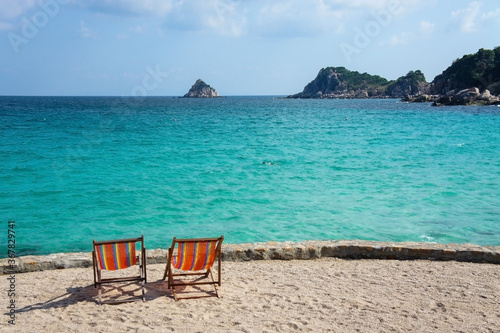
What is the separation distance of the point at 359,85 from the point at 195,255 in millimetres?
182487

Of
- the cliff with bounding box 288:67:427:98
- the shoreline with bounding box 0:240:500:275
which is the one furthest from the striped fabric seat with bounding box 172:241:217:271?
the cliff with bounding box 288:67:427:98

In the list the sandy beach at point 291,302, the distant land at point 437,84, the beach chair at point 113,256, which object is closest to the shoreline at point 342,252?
the sandy beach at point 291,302

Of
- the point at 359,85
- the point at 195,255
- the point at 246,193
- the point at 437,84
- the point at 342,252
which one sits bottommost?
the point at 246,193

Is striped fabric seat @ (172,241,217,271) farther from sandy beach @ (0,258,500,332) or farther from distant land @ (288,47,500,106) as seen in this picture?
distant land @ (288,47,500,106)

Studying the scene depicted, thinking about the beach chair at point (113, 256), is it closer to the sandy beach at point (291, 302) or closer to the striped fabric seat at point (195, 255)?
the sandy beach at point (291, 302)

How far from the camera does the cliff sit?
495ft

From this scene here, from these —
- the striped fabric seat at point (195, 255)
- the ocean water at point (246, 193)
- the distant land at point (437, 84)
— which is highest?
the distant land at point (437, 84)

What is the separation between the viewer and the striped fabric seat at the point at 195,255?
571cm

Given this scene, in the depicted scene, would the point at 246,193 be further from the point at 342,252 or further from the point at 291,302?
the point at 291,302

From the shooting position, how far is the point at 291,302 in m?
5.64

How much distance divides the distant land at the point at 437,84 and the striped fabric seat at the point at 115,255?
78.6 m

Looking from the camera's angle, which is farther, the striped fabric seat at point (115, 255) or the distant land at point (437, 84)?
the distant land at point (437, 84)

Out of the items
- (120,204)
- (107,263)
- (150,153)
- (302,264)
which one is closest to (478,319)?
(302,264)

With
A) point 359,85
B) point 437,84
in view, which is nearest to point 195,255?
point 437,84
